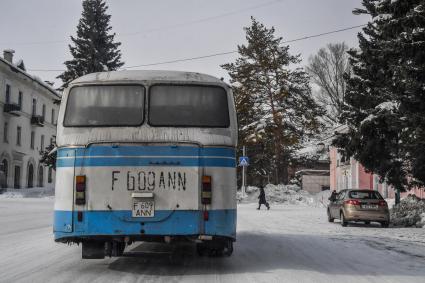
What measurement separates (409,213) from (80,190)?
1634 cm

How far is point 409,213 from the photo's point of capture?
2098 centimetres

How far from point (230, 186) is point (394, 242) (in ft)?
23.3

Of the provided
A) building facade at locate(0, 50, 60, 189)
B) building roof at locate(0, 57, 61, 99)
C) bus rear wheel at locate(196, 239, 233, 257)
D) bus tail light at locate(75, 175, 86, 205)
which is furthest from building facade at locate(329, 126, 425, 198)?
bus tail light at locate(75, 175, 86, 205)

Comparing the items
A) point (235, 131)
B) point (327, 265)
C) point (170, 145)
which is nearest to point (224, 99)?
point (235, 131)

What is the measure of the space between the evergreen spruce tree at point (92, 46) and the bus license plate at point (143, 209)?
143 ft

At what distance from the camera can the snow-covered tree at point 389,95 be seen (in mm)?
14750

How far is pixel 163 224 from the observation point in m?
7.84

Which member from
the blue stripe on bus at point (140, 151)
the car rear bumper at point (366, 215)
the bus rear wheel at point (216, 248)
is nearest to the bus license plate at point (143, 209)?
the blue stripe on bus at point (140, 151)

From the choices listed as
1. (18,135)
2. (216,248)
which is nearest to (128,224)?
(216,248)

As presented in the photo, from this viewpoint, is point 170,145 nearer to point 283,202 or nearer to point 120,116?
point 120,116

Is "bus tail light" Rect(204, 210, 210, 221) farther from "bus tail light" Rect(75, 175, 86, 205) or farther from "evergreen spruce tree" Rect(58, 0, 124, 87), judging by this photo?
"evergreen spruce tree" Rect(58, 0, 124, 87)

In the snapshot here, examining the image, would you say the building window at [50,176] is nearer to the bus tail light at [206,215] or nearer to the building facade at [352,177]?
the building facade at [352,177]

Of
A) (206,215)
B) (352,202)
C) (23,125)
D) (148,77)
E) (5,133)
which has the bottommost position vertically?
(352,202)

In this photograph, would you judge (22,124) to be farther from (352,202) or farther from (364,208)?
(364,208)
